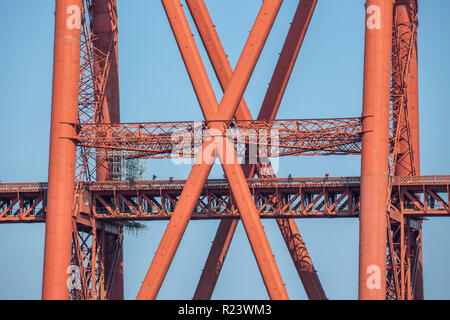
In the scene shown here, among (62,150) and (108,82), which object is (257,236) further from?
(108,82)

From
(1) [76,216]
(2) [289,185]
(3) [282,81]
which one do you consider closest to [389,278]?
(2) [289,185]

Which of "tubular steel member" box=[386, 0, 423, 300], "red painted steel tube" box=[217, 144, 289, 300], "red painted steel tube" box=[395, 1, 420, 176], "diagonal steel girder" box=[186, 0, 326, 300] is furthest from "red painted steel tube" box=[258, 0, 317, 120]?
"red painted steel tube" box=[217, 144, 289, 300]

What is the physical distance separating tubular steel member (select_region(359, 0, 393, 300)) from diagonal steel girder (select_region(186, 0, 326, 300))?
10305 mm

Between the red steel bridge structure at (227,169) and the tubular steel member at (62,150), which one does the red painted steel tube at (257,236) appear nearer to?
the red steel bridge structure at (227,169)

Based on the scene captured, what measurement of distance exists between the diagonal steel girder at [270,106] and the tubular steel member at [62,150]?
885 cm

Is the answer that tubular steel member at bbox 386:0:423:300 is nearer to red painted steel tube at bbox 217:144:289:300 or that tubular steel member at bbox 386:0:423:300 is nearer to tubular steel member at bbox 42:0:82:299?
red painted steel tube at bbox 217:144:289:300

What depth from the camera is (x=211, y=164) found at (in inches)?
2894

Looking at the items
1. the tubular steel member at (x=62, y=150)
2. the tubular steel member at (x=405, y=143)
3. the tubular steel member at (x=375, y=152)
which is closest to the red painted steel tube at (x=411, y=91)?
the tubular steel member at (x=405, y=143)

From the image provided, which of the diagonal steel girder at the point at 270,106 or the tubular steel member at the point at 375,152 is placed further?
the diagonal steel girder at the point at 270,106

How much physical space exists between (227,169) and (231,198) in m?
7.46

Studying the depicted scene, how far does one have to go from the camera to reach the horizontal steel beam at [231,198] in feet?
260

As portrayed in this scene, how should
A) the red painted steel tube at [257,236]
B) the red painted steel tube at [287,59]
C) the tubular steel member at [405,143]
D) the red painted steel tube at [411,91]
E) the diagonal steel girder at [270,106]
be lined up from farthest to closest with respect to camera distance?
1. the red painted steel tube at [411,91]
2. the red painted steel tube at [287,59]
3. the diagonal steel girder at [270,106]
4. the tubular steel member at [405,143]
5. the red painted steel tube at [257,236]

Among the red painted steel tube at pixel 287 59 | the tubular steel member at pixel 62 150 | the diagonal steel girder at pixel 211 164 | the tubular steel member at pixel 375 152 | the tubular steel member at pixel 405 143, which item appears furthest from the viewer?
the red painted steel tube at pixel 287 59
